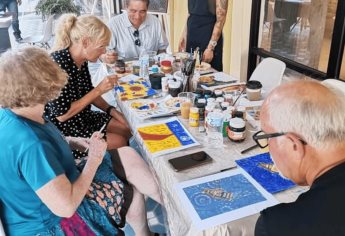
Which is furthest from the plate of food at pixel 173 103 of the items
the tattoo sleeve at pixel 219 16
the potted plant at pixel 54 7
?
the potted plant at pixel 54 7

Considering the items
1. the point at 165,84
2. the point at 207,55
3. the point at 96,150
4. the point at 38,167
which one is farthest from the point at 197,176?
the point at 207,55

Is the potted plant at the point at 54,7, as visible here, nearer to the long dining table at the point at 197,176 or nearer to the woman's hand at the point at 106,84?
the woman's hand at the point at 106,84

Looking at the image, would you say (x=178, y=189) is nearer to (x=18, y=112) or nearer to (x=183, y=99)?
(x=18, y=112)

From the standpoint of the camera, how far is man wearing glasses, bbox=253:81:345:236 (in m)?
0.73

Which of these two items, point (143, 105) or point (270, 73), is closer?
point (143, 105)

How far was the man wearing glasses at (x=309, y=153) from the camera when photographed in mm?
728

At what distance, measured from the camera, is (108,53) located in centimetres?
257

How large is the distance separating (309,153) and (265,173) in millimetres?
397

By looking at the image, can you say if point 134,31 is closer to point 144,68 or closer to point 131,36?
point 131,36

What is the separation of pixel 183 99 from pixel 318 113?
1030 millimetres

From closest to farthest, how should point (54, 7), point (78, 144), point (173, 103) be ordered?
point (78, 144), point (173, 103), point (54, 7)

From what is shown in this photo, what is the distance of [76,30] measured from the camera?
72.5 inches

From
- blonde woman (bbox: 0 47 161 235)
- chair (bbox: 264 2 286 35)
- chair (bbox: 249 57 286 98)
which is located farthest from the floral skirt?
chair (bbox: 264 2 286 35)

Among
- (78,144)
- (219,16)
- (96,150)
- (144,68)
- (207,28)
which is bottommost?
(78,144)
